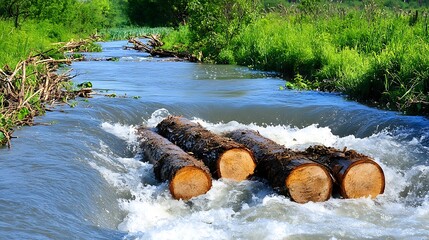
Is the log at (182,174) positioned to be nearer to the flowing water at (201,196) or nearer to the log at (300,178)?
the flowing water at (201,196)

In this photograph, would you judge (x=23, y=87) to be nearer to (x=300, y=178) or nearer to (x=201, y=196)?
(x=201, y=196)

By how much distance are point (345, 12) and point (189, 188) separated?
1636 centimetres

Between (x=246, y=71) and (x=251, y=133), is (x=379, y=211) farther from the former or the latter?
(x=246, y=71)

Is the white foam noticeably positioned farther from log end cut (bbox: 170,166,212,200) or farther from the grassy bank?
the grassy bank

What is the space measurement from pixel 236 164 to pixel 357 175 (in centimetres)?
158

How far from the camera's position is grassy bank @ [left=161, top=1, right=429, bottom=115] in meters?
12.0

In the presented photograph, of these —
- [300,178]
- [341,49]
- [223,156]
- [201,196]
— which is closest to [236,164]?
[223,156]

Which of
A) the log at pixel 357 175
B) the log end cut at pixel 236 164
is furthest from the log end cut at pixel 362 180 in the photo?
the log end cut at pixel 236 164

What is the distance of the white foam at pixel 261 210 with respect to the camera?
5809 millimetres

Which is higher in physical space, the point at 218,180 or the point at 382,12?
the point at 382,12

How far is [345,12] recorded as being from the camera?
21750 millimetres

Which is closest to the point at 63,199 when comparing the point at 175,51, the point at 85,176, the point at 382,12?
the point at 85,176

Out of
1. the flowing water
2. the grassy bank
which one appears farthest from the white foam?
the grassy bank

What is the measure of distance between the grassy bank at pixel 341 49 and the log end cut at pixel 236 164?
4.23 m
